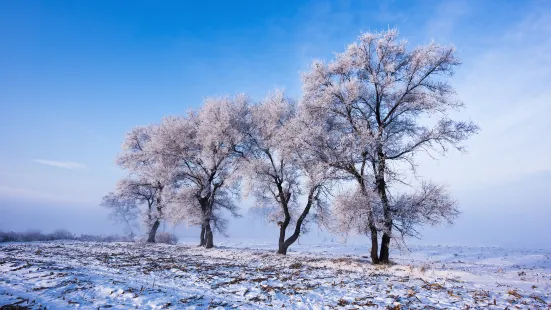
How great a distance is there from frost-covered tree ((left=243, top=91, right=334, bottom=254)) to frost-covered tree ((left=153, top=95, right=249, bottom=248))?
7.55 feet

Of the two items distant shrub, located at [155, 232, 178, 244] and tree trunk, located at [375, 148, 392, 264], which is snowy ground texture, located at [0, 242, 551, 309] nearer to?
tree trunk, located at [375, 148, 392, 264]

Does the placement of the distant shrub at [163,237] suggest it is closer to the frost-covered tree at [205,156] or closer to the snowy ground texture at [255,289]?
the frost-covered tree at [205,156]

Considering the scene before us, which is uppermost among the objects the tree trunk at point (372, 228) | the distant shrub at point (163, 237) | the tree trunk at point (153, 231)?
the tree trunk at point (372, 228)

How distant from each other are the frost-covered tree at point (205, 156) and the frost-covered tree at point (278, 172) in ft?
7.55

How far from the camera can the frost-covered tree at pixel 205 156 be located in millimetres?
27531

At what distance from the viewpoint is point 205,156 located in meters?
28.5

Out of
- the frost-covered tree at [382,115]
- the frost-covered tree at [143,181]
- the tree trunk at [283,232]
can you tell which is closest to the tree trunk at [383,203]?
the frost-covered tree at [382,115]

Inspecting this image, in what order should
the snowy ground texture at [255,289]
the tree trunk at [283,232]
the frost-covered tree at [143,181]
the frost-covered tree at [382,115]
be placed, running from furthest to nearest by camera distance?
the frost-covered tree at [143,181] < the tree trunk at [283,232] < the frost-covered tree at [382,115] < the snowy ground texture at [255,289]

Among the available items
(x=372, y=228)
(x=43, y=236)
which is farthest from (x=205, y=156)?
(x=43, y=236)

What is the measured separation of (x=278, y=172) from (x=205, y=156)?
8.24 meters

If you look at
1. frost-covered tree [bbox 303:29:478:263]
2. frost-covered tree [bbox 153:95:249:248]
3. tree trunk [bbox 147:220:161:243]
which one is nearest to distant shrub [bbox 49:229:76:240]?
Result: tree trunk [bbox 147:220:161:243]

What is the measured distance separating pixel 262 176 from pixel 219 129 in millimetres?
6600

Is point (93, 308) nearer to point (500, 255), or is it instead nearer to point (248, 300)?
point (248, 300)

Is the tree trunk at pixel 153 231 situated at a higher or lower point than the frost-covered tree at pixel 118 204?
lower
